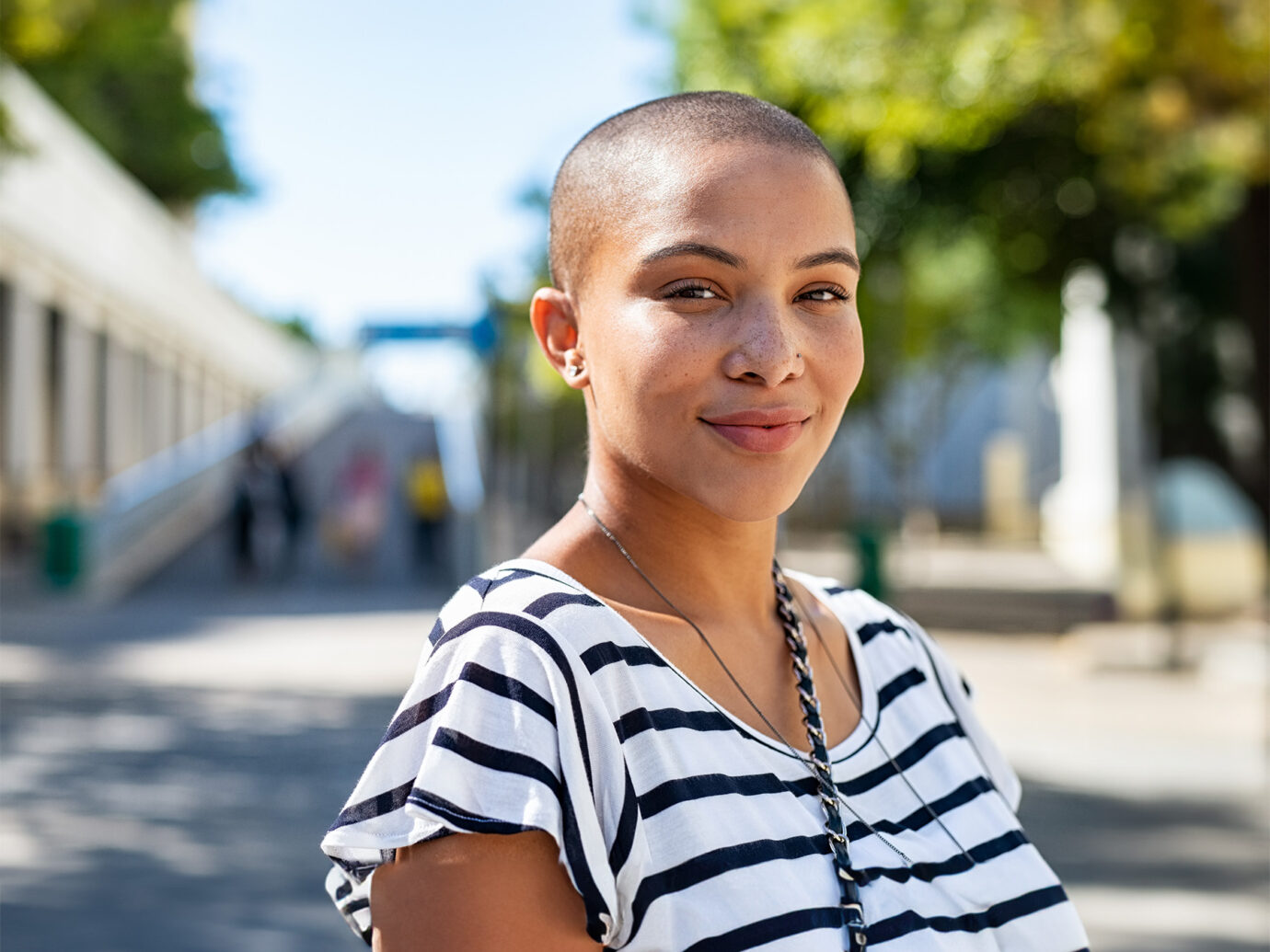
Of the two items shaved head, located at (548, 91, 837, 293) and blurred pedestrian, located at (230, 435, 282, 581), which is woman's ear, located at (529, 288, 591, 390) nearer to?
shaved head, located at (548, 91, 837, 293)

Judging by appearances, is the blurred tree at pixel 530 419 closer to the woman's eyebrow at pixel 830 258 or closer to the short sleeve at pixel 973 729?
the woman's eyebrow at pixel 830 258

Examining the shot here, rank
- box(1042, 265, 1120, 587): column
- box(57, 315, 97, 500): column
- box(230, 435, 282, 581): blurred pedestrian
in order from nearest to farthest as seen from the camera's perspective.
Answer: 1. box(230, 435, 282, 581): blurred pedestrian
2. box(1042, 265, 1120, 587): column
3. box(57, 315, 97, 500): column

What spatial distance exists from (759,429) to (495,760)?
452 millimetres

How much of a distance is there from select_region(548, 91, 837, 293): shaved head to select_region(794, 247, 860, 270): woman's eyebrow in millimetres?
100

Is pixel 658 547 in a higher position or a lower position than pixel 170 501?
lower

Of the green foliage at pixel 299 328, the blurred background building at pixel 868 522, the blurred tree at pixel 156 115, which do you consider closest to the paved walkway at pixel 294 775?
the blurred background building at pixel 868 522

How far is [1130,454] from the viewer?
20672mm

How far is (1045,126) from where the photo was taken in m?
14.9

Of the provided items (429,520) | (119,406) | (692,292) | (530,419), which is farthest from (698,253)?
(530,419)

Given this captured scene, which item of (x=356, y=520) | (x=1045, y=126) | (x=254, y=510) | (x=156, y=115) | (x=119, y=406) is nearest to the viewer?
(x=1045, y=126)

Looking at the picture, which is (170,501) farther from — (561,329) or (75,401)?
(561,329)

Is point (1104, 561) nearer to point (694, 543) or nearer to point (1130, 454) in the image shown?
point (1130, 454)

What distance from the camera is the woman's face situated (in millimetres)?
1404

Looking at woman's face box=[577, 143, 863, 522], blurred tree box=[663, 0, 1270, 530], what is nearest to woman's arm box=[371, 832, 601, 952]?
woman's face box=[577, 143, 863, 522]
